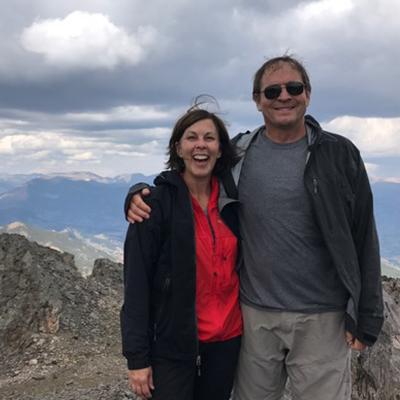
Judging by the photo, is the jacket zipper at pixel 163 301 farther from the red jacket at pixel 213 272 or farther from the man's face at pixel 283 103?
the man's face at pixel 283 103

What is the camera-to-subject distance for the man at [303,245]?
16.6ft

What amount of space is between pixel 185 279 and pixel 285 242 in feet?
4.27

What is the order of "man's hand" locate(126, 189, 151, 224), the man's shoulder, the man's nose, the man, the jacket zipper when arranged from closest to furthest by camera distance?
"man's hand" locate(126, 189, 151, 224)
the jacket zipper
the man
the man's nose
the man's shoulder

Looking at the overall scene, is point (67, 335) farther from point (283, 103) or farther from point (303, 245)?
point (283, 103)

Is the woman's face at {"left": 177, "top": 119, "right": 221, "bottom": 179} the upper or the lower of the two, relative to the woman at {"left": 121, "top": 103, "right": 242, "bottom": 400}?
upper

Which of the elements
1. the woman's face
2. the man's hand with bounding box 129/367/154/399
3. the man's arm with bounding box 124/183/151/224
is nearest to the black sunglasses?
the woman's face

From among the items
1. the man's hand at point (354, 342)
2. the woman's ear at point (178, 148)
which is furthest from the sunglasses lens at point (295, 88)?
the man's hand at point (354, 342)

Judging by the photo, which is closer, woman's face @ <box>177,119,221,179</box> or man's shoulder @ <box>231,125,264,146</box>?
woman's face @ <box>177,119,221,179</box>

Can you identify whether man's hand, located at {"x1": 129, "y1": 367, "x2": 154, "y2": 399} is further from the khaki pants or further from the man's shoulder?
the man's shoulder

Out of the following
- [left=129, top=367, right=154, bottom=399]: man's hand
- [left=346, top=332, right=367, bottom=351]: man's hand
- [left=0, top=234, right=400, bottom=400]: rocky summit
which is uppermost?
[left=346, top=332, right=367, bottom=351]: man's hand

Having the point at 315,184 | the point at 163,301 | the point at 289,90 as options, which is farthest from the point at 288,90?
the point at 163,301

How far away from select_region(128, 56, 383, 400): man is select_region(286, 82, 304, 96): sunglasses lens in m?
0.01

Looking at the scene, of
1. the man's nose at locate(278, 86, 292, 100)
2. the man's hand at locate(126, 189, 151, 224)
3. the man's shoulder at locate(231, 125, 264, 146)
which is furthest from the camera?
the man's shoulder at locate(231, 125, 264, 146)

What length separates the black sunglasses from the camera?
518 cm
